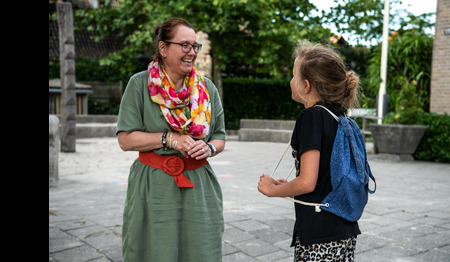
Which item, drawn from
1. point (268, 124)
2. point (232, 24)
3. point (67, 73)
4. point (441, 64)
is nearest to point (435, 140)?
point (441, 64)

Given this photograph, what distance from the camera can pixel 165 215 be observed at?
236 centimetres

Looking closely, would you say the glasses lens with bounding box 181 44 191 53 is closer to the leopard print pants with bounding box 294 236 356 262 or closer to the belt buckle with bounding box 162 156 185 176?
the belt buckle with bounding box 162 156 185 176

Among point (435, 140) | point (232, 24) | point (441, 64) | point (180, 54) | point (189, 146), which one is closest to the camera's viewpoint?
point (189, 146)

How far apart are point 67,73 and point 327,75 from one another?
32.0 feet

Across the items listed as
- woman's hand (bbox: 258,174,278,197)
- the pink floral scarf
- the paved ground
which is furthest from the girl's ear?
the paved ground

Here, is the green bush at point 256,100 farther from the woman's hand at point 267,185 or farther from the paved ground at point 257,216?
the woman's hand at point 267,185

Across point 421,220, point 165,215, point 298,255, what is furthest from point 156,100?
point 421,220

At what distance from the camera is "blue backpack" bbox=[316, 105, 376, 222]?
194cm

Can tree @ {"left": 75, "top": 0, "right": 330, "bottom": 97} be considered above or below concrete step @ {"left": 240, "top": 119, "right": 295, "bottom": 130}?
above

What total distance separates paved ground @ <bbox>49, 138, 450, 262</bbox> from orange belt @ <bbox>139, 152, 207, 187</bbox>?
1406 mm

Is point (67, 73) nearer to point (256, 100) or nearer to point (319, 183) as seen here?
point (256, 100)

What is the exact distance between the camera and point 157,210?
2.35 metres
